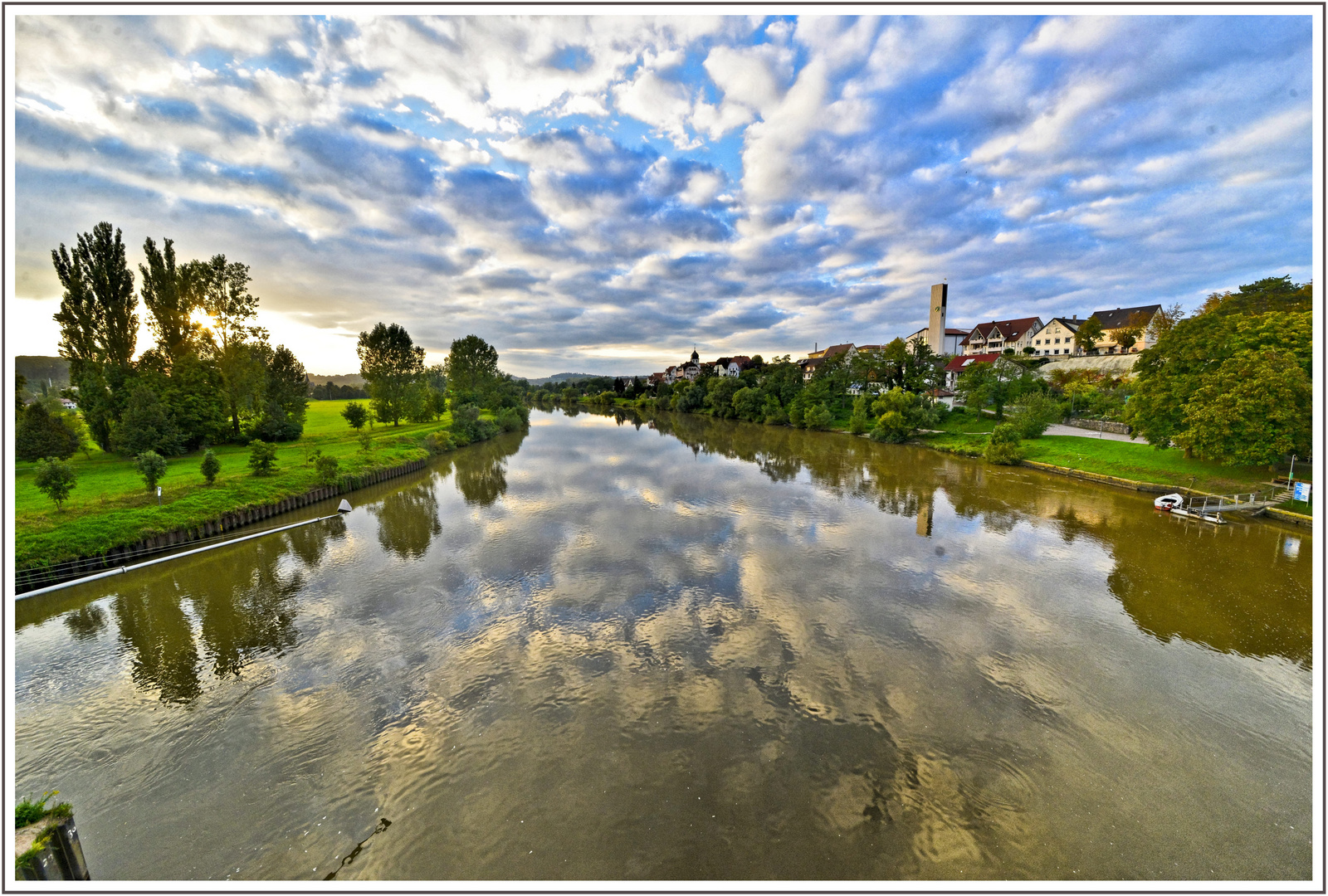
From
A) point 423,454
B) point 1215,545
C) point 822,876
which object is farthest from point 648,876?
point 423,454

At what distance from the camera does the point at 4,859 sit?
14.1 ft

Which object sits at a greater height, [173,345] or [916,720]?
[173,345]

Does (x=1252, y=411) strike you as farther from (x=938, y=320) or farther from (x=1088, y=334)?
(x=938, y=320)

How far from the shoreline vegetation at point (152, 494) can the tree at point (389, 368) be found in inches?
503

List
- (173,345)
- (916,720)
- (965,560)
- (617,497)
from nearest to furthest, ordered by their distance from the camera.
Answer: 1. (916,720)
2. (965,560)
3. (617,497)
4. (173,345)

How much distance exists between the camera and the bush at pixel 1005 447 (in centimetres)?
3869

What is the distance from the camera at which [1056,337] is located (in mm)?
79312

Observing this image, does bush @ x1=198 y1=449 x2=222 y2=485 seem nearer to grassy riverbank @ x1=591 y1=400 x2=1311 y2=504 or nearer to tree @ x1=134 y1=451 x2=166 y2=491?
tree @ x1=134 y1=451 x2=166 y2=491

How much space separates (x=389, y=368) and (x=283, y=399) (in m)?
14.0

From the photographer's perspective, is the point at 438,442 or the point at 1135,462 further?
the point at 438,442

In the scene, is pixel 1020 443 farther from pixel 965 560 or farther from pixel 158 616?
pixel 158 616

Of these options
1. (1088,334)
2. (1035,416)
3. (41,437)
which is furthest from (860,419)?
(41,437)

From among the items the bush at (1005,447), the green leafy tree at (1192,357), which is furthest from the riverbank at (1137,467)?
the green leafy tree at (1192,357)

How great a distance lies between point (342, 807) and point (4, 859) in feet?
13.1
